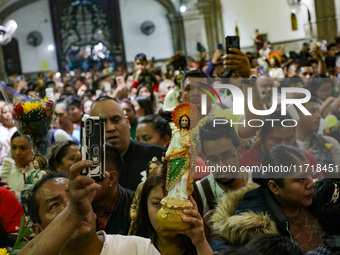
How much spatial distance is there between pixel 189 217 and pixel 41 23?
102 feet

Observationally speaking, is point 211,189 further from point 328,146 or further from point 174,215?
point 174,215

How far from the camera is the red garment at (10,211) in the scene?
4555 mm

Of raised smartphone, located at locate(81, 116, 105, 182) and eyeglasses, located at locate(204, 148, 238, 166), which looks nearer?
raised smartphone, located at locate(81, 116, 105, 182)

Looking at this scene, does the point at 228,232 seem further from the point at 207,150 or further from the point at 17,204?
the point at 17,204

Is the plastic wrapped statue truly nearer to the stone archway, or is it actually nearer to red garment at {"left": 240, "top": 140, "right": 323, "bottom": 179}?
red garment at {"left": 240, "top": 140, "right": 323, "bottom": 179}

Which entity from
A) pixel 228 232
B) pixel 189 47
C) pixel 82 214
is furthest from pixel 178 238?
pixel 189 47

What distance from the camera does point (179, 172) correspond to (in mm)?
2711

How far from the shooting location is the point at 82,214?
7.84 feet

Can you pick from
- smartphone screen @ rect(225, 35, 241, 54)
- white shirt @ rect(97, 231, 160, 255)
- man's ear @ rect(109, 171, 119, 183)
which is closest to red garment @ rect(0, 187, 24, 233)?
man's ear @ rect(109, 171, 119, 183)

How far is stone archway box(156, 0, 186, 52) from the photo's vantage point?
32.1 meters

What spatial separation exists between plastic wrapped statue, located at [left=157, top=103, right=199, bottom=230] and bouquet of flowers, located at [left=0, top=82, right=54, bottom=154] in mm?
2289

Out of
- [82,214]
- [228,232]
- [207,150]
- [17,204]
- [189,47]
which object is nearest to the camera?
[82,214]

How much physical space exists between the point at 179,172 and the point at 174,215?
0.18 metres

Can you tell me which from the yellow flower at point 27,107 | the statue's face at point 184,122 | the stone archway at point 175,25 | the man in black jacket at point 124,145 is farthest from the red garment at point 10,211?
the stone archway at point 175,25
